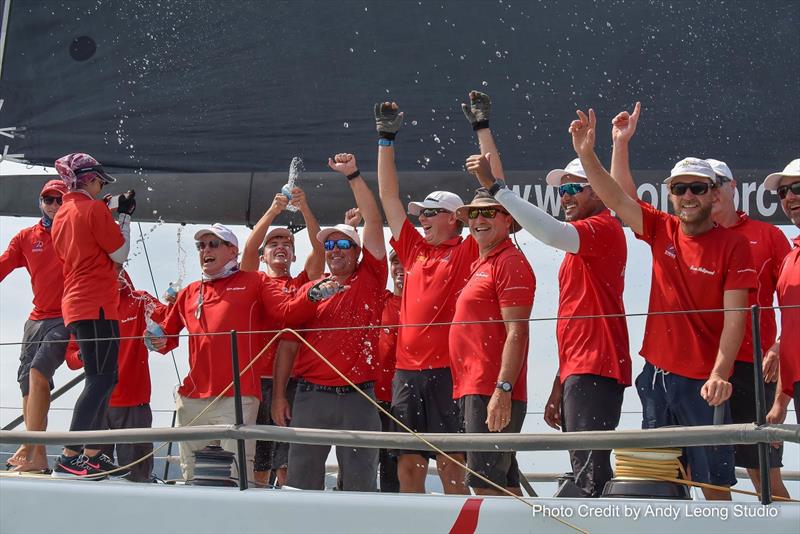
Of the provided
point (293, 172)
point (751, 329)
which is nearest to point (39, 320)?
point (293, 172)

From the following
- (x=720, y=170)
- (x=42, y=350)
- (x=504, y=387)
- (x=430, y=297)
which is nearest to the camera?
(x=504, y=387)

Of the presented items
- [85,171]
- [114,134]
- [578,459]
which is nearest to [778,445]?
[578,459]

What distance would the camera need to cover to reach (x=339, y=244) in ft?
16.1

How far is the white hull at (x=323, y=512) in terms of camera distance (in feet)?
11.7

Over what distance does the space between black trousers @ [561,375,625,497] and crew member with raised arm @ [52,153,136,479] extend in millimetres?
1767

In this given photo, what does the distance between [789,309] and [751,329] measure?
208 mm

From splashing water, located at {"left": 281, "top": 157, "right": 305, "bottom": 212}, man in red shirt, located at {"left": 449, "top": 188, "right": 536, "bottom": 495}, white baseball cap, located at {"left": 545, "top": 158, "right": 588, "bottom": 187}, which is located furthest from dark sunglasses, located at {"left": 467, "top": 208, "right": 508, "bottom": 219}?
splashing water, located at {"left": 281, "top": 157, "right": 305, "bottom": 212}

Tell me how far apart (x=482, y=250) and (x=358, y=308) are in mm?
694

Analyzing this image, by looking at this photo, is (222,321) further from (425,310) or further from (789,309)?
(789,309)

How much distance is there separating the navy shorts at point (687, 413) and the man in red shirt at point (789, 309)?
0.19 metres

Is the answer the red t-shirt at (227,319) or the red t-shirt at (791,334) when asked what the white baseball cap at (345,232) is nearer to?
the red t-shirt at (227,319)

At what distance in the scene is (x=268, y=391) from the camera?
17.1 feet

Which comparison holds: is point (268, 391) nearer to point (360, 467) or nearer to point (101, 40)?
point (360, 467)

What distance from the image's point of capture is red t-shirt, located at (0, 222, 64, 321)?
17.6 feet
